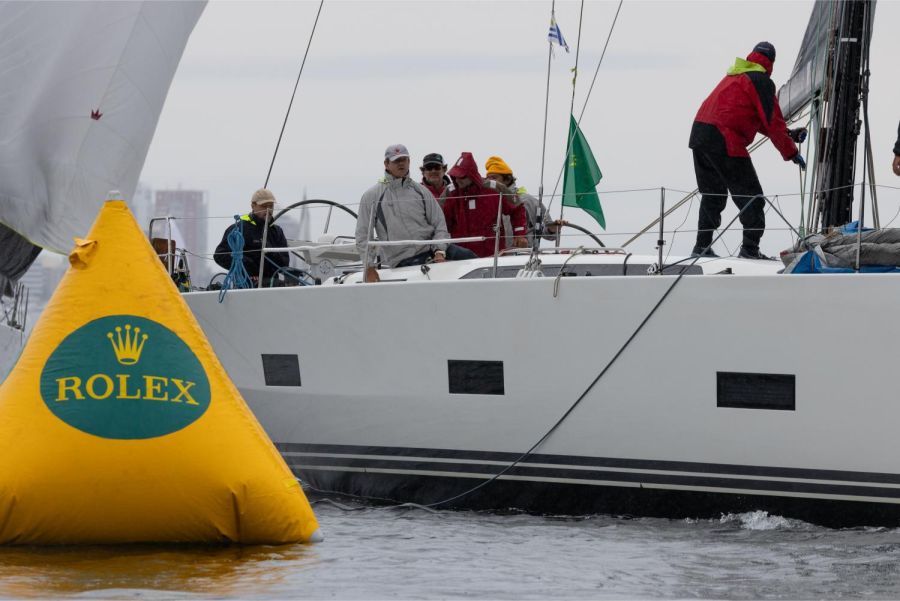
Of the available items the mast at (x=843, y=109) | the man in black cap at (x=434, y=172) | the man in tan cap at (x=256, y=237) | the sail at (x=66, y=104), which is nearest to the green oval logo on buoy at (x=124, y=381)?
the sail at (x=66, y=104)

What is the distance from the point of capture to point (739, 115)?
27.6 ft

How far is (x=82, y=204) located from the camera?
351 inches

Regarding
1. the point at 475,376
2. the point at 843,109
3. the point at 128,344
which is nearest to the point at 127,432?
the point at 128,344

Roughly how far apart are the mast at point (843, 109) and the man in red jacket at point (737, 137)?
37cm

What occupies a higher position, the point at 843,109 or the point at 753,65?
the point at 753,65

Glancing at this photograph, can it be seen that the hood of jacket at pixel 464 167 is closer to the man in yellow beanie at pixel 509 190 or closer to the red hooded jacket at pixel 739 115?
the man in yellow beanie at pixel 509 190

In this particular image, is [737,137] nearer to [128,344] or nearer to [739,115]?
[739,115]

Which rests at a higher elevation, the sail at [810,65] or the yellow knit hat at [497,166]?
the sail at [810,65]

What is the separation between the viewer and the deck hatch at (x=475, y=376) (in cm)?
786

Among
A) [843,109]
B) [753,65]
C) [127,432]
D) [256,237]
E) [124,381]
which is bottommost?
[127,432]

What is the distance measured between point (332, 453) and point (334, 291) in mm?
997

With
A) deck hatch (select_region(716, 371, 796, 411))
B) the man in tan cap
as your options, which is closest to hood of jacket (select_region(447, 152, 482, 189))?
the man in tan cap

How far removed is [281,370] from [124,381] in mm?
2373

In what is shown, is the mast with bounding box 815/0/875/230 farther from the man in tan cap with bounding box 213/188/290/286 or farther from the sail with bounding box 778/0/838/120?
the man in tan cap with bounding box 213/188/290/286
